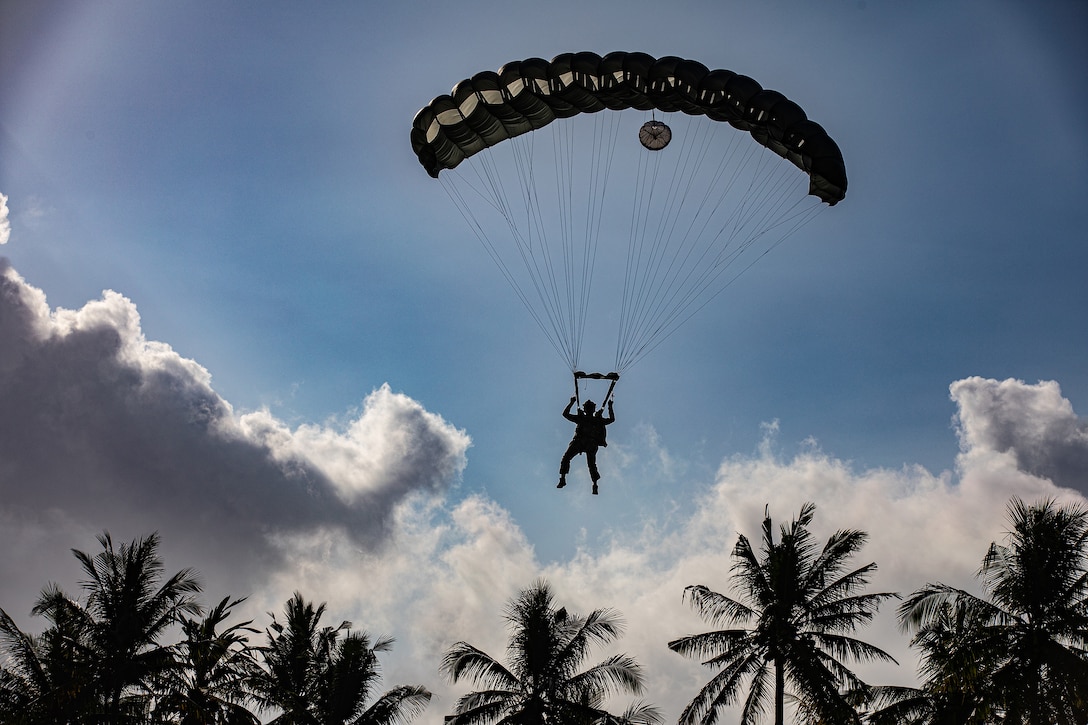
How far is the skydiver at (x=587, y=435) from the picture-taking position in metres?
23.8

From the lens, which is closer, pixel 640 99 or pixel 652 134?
pixel 640 99

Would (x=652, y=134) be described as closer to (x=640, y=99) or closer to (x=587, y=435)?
(x=640, y=99)

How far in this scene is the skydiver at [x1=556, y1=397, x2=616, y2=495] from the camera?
23.8 m

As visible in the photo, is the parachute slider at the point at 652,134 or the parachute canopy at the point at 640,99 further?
the parachute slider at the point at 652,134

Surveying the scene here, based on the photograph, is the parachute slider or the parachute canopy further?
the parachute slider

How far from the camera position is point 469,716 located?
26.6 m

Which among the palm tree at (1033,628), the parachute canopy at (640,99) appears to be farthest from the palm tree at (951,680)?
the parachute canopy at (640,99)

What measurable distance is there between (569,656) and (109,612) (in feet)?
36.0

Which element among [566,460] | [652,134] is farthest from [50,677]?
[652,134]

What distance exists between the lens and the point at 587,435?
78.1ft

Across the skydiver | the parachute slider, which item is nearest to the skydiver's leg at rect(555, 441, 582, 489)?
the skydiver

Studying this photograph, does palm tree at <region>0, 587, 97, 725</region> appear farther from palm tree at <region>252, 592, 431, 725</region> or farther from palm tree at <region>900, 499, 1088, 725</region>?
palm tree at <region>900, 499, 1088, 725</region>

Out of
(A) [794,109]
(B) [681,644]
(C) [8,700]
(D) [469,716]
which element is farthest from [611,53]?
(C) [8,700]

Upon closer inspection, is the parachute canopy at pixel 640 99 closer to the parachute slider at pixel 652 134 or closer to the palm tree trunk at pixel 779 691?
the parachute slider at pixel 652 134
